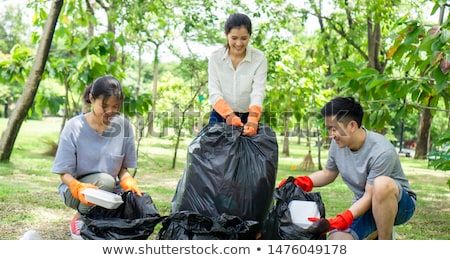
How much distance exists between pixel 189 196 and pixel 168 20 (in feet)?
23.9

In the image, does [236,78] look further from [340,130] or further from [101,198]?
[101,198]

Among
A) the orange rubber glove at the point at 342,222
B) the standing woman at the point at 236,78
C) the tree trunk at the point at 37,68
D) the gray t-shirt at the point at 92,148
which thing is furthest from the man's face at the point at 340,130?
the tree trunk at the point at 37,68

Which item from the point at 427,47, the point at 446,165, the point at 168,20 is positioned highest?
the point at 168,20

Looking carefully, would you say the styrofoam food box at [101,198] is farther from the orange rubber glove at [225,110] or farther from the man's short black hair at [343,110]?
the man's short black hair at [343,110]

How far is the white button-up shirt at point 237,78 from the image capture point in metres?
2.97

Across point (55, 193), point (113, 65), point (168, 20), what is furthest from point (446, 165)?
point (168, 20)

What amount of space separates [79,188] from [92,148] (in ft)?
0.81

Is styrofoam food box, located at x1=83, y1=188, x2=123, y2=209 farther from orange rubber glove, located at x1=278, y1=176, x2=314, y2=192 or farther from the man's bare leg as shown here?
the man's bare leg

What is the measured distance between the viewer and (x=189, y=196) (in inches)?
98.8

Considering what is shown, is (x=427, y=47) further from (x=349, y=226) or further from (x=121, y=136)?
(x=121, y=136)

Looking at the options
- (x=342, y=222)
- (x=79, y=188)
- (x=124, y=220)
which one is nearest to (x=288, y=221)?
(x=342, y=222)

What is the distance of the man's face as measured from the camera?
7.73 ft

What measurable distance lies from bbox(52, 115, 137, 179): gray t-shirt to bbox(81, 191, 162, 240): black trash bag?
21cm

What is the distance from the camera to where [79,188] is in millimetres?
2355
